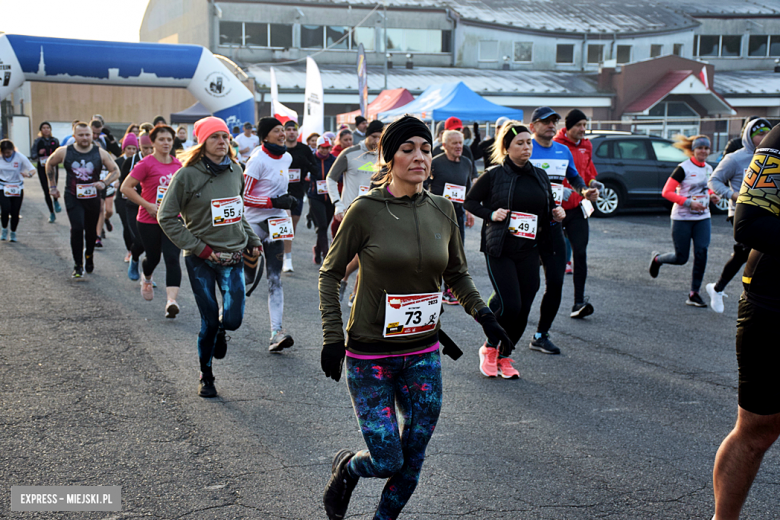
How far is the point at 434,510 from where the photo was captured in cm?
348

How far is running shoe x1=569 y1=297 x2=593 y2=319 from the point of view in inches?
296

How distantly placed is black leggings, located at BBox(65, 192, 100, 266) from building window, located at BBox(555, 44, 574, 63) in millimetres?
42635

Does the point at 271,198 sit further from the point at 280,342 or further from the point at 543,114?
the point at 543,114

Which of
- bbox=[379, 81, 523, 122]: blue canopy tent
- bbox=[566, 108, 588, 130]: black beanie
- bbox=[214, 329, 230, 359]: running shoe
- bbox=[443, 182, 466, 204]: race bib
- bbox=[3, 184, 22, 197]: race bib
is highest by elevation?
bbox=[379, 81, 523, 122]: blue canopy tent

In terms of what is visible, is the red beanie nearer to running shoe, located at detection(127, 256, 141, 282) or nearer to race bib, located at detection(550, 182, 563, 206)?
race bib, located at detection(550, 182, 563, 206)

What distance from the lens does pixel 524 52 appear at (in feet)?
155

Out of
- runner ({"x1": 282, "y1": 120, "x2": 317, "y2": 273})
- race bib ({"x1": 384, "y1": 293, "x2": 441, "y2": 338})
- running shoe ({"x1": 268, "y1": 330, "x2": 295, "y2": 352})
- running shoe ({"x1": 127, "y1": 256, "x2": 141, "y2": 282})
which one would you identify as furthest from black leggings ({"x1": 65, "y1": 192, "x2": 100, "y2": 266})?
race bib ({"x1": 384, "y1": 293, "x2": 441, "y2": 338})

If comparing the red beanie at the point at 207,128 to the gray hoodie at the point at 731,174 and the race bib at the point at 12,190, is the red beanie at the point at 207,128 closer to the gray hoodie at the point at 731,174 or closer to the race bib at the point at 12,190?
the gray hoodie at the point at 731,174

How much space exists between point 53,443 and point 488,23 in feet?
148

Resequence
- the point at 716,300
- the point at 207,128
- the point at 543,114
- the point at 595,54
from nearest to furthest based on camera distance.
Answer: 1. the point at 207,128
2. the point at 543,114
3. the point at 716,300
4. the point at 595,54

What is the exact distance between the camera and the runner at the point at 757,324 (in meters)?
2.70

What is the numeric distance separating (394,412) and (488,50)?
151ft

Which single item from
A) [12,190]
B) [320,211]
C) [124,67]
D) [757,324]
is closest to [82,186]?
[320,211]

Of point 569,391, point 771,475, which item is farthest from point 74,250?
point 771,475
